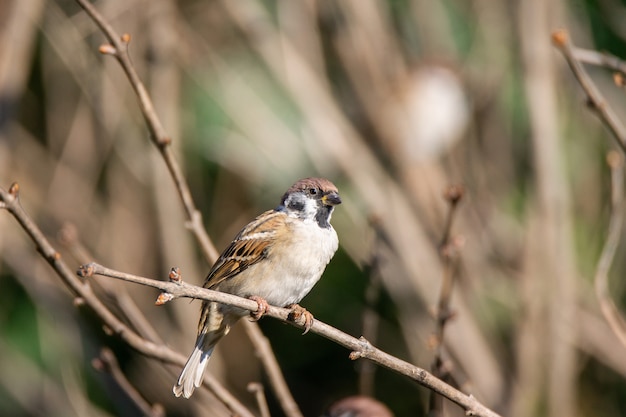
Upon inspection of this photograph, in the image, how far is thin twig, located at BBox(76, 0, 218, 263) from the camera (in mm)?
2252

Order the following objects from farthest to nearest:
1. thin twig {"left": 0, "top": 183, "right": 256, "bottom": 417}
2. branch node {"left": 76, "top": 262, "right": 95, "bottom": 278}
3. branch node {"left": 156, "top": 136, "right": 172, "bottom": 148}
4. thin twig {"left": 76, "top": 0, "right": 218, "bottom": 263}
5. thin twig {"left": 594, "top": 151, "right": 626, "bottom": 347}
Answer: thin twig {"left": 594, "top": 151, "right": 626, "bottom": 347}, branch node {"left": 156, "top": 136, "right": 172, "bottom": 148}, thin twig {"left": 76, "top": 0, "right": 218, "bottom": 263}, thin twig {"left": 0, "top": 183, "right": 256, "bottom": 417}, branch node {"left": 76, "top": 262, "right": 95, "bottom": 278}

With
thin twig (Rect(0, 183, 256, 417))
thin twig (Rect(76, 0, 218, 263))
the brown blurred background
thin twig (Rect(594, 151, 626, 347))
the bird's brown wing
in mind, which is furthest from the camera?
the brown blurred background

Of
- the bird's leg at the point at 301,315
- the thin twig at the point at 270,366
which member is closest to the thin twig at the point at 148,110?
the thin twig at the point at 270,366

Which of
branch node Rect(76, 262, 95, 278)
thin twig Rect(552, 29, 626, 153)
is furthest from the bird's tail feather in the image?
thin twig Rect(552, 29, 626, 153)

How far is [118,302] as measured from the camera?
9.45ft

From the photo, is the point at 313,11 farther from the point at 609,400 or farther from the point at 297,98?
the point at 609,400

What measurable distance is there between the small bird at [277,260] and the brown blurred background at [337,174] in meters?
1.16

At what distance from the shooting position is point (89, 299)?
7.79 ft

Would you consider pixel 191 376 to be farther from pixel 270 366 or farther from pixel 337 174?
pixel 337 174

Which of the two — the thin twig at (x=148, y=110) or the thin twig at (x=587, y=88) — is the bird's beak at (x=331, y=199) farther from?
the thin twig at (x=587, y=88)

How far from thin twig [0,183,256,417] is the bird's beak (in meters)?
0.65

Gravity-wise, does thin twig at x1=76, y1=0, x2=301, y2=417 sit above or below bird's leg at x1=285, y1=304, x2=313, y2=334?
above

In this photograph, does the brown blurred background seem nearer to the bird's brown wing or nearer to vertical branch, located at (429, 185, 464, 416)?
the bird's brown wing

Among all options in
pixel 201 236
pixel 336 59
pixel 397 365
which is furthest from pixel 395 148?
pixel 397 365
